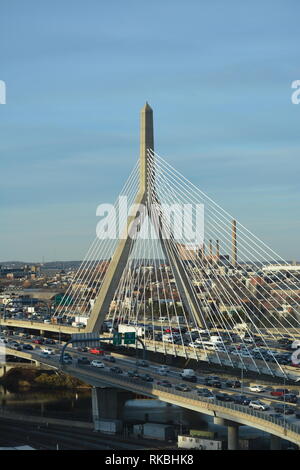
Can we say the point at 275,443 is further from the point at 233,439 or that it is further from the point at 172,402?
the point at 172,402

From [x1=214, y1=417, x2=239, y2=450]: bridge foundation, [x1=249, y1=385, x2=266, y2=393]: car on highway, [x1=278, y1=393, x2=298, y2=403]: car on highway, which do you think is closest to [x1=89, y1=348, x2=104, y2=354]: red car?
[x1=249, y1=385, x2=266, y2=393]: car on highway

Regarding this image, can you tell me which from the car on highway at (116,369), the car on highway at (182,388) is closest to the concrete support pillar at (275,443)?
the car on highway at (182,388)

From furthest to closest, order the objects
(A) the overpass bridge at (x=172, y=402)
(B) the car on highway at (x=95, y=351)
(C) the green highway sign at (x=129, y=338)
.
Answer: (B) the car on highway at (x=95, y=351)
(C) the green highway sign at (x=129, y=338)
(A) the overpass bridge at (x=172, y=402)

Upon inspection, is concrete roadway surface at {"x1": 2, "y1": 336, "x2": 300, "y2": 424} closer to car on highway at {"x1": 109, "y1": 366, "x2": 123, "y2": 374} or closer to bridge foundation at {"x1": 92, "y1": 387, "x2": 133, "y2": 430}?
car on highway at {"x1": 109, "y1": 366, "x2": 123, "y2": 374}

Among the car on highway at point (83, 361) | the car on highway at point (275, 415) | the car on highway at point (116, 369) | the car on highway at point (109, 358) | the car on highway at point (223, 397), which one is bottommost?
the car on highway at point (275, 415)

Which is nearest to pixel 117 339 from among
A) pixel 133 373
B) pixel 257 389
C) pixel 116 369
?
pixel 116 369

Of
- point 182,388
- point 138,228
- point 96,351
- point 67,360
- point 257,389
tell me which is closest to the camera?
point 257,389

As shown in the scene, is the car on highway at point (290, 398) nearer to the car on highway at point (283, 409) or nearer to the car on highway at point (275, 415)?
the car on highway at point (283, 409)
